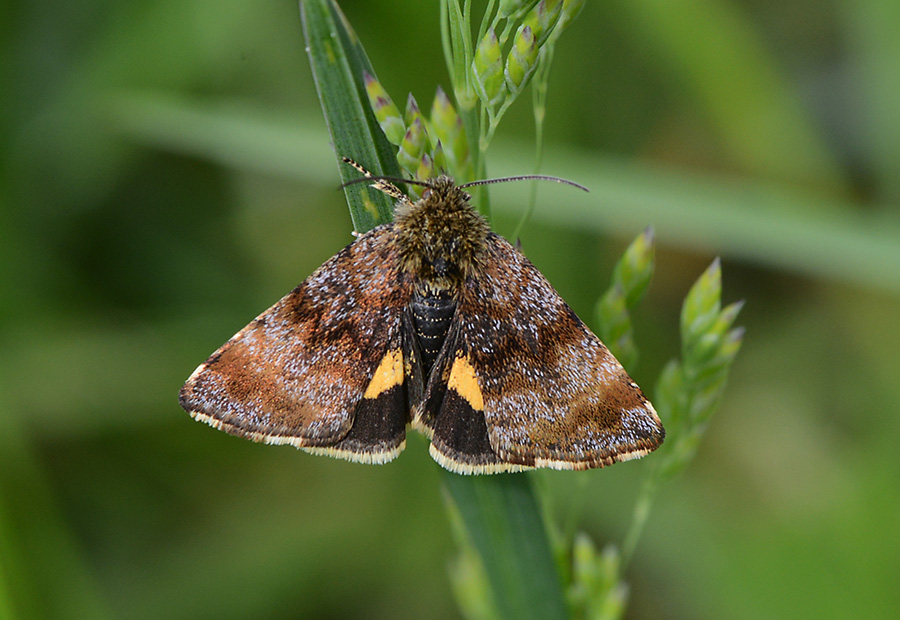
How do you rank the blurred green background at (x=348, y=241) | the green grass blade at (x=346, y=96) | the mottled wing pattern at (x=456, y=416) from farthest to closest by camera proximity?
1. the blurred green background at (x=348, y=241)
2. the mottled wing pattern at (x=456, y=416)
3. the green grass blade at (x=346, y=96)

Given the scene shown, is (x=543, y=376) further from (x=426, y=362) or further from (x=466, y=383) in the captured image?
(x=426, y=362)

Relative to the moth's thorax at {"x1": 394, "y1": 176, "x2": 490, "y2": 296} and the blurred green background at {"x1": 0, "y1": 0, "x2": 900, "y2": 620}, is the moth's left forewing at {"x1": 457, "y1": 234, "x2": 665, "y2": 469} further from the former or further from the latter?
the blurred green background at {"x1": 0, "y1": 0, "x2": 900, "y2": 620}

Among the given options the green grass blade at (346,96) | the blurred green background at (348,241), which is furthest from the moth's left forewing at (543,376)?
the blurred green background at (348,241)

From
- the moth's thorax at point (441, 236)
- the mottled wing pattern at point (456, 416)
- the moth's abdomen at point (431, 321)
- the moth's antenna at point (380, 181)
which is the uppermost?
the moth's antenna at point (380, 181)

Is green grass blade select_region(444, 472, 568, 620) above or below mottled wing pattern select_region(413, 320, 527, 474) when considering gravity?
below

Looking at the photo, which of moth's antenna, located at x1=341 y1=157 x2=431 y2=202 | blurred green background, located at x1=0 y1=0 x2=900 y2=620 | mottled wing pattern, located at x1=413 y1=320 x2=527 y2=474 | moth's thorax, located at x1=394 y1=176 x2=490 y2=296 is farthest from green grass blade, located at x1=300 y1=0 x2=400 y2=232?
blurred green background, located at x1=0 y1=0 x2=900 y2=620

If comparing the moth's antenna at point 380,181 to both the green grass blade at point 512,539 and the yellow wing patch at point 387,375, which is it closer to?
the yellow wing patch at point 387,375
